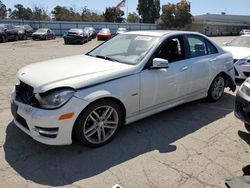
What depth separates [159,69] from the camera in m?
4.41

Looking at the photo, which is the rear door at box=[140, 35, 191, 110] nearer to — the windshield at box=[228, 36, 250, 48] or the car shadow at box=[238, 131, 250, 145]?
the car shadow at box=[238, 131, 250, 145]

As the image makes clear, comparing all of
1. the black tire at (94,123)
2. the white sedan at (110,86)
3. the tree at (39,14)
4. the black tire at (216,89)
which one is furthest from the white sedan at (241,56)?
the tree at (39,14)

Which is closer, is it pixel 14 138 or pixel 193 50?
pixel 14 138

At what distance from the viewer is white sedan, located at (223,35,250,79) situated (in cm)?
756

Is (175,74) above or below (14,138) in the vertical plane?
above

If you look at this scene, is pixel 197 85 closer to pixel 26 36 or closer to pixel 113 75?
pixel 113 75

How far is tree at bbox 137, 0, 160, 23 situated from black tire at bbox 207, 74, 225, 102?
67.1 meters

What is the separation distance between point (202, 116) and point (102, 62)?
87.9 inches

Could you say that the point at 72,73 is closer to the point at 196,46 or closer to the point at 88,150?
the point at 88,150

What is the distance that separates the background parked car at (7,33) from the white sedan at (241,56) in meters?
23.0

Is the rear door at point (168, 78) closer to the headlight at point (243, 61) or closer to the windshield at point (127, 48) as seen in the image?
the windshield at point (127, 48)

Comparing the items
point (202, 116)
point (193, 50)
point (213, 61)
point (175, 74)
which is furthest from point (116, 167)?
point (213, 61)

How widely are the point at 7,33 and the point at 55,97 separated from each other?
86.6ft

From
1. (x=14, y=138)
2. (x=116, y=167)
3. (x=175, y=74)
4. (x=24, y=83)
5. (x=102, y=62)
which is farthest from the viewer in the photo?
(x=175, y=74)
